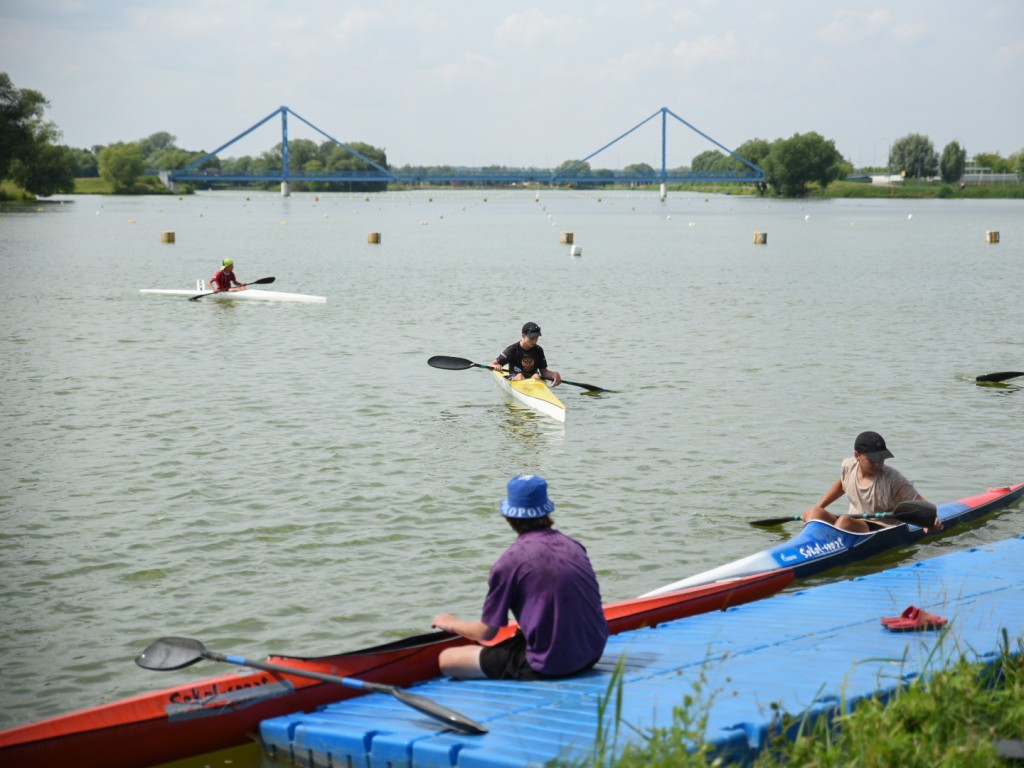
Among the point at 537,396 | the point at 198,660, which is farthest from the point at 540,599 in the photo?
the point at 537,396

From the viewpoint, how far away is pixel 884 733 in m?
5.30

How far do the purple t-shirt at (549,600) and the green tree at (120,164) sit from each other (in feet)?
573

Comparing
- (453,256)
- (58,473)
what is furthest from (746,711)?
(453,256)

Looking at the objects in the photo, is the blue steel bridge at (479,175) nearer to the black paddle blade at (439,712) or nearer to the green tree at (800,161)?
the green tree at (800,161)

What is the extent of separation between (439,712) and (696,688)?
138 centimetres

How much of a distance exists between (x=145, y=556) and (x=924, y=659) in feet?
23.9

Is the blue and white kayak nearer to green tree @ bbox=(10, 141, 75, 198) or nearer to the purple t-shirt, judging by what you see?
the purple t-shirt

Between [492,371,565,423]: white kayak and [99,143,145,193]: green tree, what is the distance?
6458 inches

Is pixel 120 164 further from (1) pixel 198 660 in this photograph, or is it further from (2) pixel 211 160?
(1) pixel 198 660

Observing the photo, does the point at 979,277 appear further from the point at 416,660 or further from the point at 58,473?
the point at 416,660

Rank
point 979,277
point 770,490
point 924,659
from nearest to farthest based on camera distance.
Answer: point 924,659 < point 770,490 < point 979,277

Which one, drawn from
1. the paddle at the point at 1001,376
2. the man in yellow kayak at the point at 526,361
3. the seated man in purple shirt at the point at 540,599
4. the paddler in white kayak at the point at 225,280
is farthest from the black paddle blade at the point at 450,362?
the paddler in white kayak at the point at 225,280

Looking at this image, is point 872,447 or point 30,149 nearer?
point 872,447

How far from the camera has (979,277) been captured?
1700 inches
